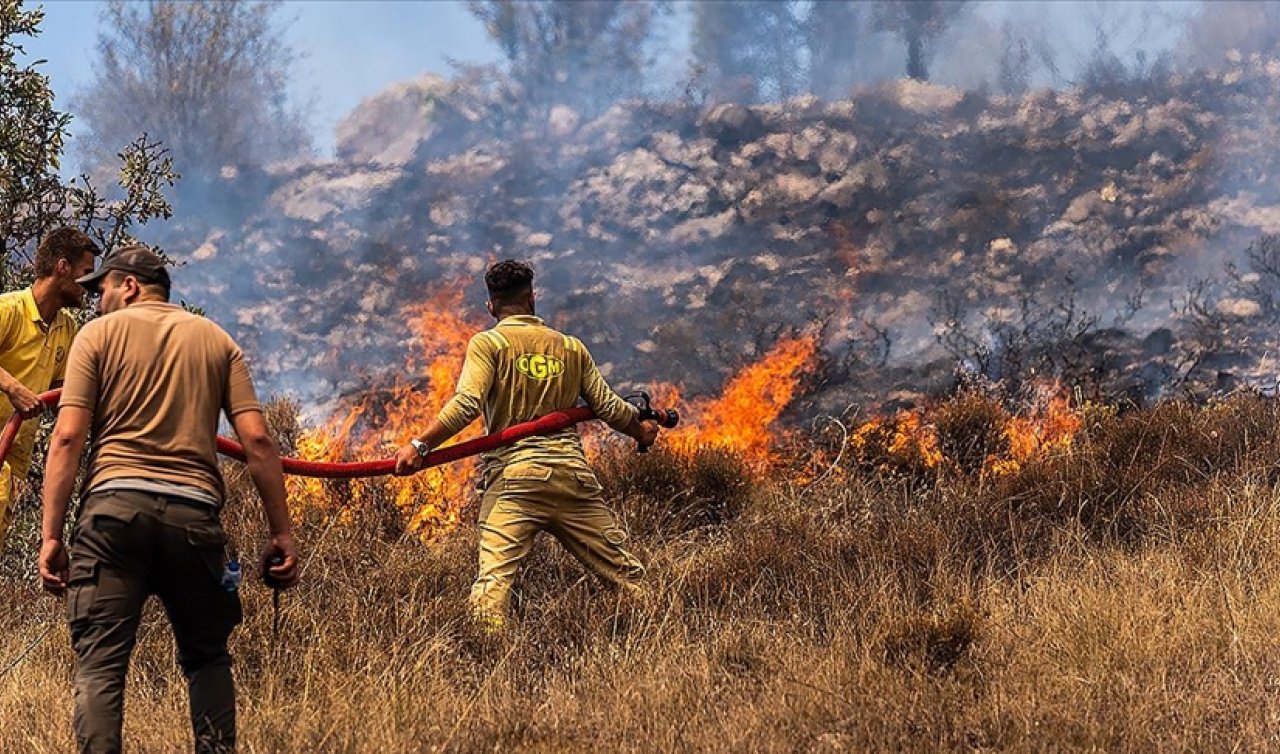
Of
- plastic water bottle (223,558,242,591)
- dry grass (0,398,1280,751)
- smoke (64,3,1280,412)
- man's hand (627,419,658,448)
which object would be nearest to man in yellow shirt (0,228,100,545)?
dry grass (0,398,1280,751)

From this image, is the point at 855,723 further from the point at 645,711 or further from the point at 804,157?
the point at 804,157

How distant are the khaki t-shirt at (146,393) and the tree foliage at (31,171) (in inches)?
128

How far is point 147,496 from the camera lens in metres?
3.22

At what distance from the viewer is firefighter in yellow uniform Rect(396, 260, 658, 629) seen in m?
4.89

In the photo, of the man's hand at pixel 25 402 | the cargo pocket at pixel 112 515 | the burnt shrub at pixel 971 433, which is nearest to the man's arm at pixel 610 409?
the man's hand at pixel 25 402

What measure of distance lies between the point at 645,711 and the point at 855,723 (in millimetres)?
698

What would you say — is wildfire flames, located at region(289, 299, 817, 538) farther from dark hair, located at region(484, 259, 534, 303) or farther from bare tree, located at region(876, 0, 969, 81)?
bare tree, located at region(876, 0, 969, 81)

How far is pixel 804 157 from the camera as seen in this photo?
52.3 feet

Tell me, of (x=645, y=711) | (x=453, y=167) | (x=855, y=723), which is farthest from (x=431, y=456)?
(x=453, y=167)

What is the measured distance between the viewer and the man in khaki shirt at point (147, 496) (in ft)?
10.5

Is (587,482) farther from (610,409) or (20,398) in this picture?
(20,398)

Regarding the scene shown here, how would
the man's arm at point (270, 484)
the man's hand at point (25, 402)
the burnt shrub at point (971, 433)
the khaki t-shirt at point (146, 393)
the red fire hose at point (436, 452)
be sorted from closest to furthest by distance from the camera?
the khaki t-shirt at point (146, 393) < the man's arm at point (270, 484) < the man's hand at point (25, 402) < the red fire hose at point (436, 452) < the burnt shrub at point (971, 433)

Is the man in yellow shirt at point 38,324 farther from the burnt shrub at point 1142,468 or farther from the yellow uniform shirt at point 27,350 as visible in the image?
the burnt shrub at point 1142,468

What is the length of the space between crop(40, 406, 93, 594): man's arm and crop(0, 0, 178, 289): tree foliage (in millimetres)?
3365
